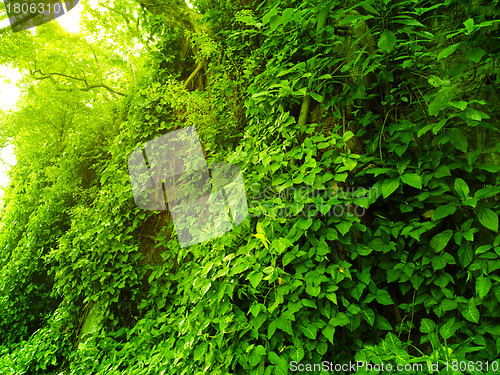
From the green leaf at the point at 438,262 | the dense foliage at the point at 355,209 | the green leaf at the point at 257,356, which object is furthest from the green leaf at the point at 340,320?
the green leaf at the point at 438,262

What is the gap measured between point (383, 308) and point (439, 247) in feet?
1.66

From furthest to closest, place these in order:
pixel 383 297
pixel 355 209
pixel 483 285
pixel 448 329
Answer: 1. pixel 355 209
2. pixel 383 297
3. pixel 448 329
4. pixel 483 285

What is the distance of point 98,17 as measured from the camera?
299 inches

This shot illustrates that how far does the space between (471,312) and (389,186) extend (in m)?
0.71

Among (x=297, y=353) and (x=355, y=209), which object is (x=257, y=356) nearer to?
(x=297, y=353)

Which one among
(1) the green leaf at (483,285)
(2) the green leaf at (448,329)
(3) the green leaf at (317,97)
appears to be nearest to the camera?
(1) the green leaf at (483,285)

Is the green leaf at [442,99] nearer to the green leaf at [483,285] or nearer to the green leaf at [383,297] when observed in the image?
the green leaf at [483,285]

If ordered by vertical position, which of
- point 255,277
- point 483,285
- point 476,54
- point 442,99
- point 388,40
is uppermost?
point 388,40

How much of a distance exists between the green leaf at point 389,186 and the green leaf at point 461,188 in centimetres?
27

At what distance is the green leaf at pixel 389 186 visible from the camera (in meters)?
1.48

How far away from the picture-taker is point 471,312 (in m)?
1.33

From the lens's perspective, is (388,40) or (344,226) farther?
(344,226)

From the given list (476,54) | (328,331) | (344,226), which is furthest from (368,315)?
(476,54)

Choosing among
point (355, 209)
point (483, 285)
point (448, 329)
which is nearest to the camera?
point (483, 285)
